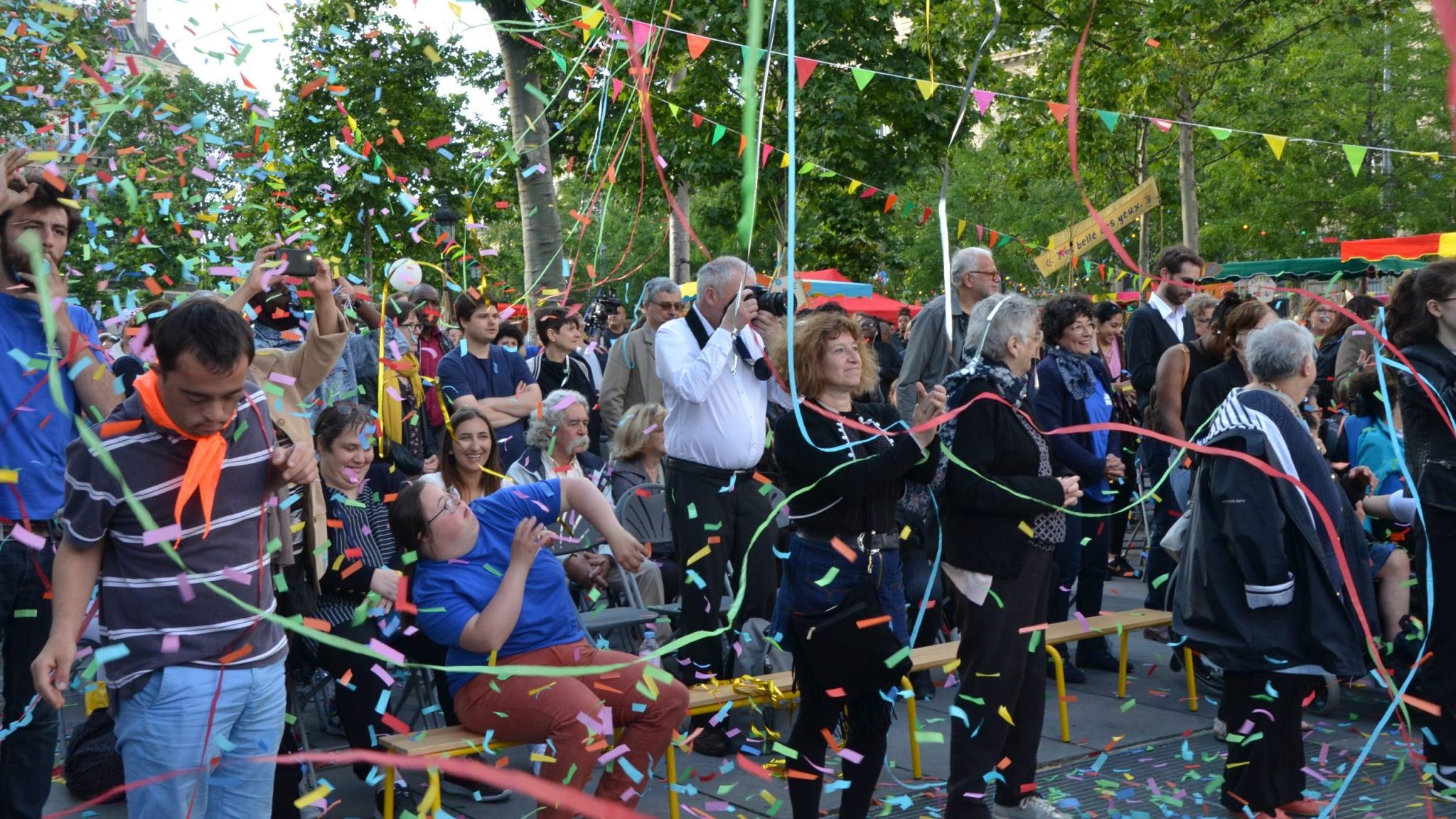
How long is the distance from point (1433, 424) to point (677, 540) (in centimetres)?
289

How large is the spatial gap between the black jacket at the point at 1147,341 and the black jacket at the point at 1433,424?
2.92 metres

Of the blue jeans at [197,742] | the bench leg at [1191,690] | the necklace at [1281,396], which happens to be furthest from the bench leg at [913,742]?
the blue jeans at [197,742]

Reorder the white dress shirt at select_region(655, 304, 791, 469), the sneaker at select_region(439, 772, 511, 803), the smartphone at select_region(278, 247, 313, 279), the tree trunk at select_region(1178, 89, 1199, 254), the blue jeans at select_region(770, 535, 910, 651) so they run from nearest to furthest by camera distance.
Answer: the smartphone at select_region(278, 247, 313, 279)
the blue jeans at select_region(770, 535, 910, 651)
the sneaker at select_region(439, 772, 511, 803)
the white dress shirt at select_region(655, 304, 791, 469)
the tree trunk at select_region(1178, 89, 1199, 254)

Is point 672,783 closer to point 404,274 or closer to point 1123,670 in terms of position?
point 1123,670

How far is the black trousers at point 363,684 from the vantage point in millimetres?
4883

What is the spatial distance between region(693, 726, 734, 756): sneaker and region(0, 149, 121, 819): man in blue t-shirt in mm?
2484

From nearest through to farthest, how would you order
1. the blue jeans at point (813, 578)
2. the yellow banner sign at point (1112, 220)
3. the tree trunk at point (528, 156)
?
the blue jeans at point (813, 578), the yellow banner sign at point (1112, 220), the tree trunk at point (528, 156)

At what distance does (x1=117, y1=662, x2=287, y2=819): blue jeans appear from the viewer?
3.14 metres

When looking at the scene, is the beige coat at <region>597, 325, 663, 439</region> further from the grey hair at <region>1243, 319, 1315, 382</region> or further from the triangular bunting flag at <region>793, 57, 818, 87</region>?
the grey hair at <region>1243, 319, 1315, 382</region>

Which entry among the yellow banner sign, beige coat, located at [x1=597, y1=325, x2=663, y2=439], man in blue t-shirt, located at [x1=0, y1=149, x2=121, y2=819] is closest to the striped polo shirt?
man in blue t-shirt, located at [x1=0, y1=149, x2=121, y2=819]

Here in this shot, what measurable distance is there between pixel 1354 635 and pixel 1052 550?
40.5 inches

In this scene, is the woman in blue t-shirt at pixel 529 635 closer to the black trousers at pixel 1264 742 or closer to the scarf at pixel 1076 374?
the black trousers at pixel 1264 742

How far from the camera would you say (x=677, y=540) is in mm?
5457

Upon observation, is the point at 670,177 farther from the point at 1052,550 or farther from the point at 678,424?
the point at 1052,550
